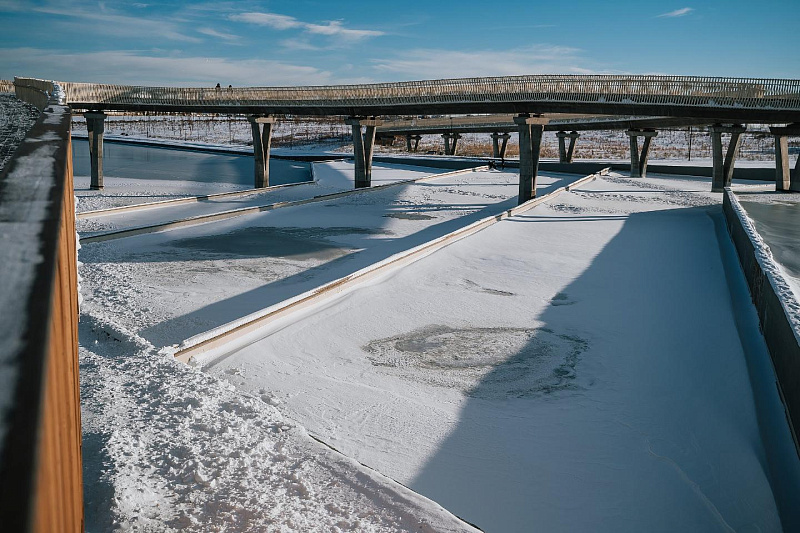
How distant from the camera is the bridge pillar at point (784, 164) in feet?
104

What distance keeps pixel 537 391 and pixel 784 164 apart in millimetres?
30376

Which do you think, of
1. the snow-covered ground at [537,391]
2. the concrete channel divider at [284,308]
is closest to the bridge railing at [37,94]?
the concrete channel divider at [284,308]

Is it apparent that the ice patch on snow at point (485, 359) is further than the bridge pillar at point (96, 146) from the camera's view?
No

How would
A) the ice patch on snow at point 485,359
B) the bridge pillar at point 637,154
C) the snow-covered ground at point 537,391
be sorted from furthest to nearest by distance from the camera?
the bridge pillar at point 637,154
the ice patch on snow at point 485,359
the snow-covered ground at point 537,391

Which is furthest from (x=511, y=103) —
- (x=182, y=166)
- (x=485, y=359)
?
(x=182, y=166)

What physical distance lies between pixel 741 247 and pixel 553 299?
6.10 metres

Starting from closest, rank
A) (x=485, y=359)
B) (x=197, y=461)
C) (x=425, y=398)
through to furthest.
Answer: (x=197, y=461) → (x=425, y=398) → (x=485, y=359)

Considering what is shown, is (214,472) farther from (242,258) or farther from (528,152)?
(528,152)

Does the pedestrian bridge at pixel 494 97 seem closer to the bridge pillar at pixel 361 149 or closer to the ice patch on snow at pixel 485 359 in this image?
the bridge pillar at pixel 361 149

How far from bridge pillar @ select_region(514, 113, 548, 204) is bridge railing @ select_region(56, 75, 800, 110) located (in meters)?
1.91

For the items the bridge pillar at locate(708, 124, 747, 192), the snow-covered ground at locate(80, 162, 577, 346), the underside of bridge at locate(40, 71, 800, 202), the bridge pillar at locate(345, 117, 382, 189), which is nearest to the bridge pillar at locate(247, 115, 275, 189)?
the underside of bridge at locate(40, 71, 800, 202)

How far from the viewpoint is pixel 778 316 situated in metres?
9.48

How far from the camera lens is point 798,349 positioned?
754cm

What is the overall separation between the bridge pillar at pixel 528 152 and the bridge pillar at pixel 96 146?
2309 centimetres
